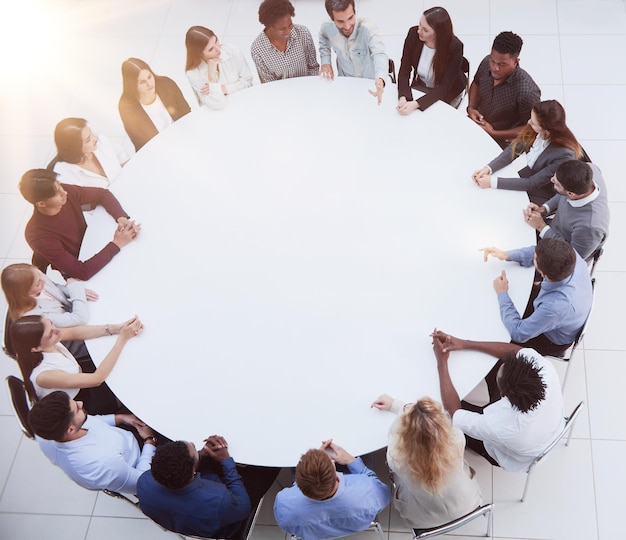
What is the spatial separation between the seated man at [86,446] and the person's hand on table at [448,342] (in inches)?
54.5

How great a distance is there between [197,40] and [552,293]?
2.42 meters

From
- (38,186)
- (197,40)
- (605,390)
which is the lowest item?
(605,390)

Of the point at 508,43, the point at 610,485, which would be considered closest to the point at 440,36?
the point at 508,43

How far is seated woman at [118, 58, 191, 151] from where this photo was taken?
3.84m

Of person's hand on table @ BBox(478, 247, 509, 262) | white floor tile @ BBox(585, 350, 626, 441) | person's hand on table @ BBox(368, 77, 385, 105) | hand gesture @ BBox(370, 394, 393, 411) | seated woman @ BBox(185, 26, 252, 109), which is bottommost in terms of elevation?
white floor tile @ BBox(585, 350, 626, 441)

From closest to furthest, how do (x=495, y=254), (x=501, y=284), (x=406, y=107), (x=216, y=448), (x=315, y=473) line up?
(x=315, y=473), (x=216, y=448), (x=501, y=284), (x=495, y=254), (x=406, y=107)

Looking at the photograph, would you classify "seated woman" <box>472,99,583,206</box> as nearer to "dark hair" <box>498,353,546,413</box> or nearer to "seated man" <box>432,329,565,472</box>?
"seated man" <box>432,329,565,472</box>

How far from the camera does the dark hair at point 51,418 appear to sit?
2701 millimetres

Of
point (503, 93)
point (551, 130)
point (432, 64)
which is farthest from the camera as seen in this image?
point (432, 64)

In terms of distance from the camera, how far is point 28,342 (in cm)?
293

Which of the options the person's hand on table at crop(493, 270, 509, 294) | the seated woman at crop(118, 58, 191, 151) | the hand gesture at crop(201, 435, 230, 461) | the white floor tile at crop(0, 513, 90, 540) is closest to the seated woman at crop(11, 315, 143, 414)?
the hand gesture at crop(201, 435, 230, 461)

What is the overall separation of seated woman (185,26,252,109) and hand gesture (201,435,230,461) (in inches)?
80.2

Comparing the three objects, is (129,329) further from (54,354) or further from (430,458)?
(430,458)

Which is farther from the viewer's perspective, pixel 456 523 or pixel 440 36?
pixel 440 36
